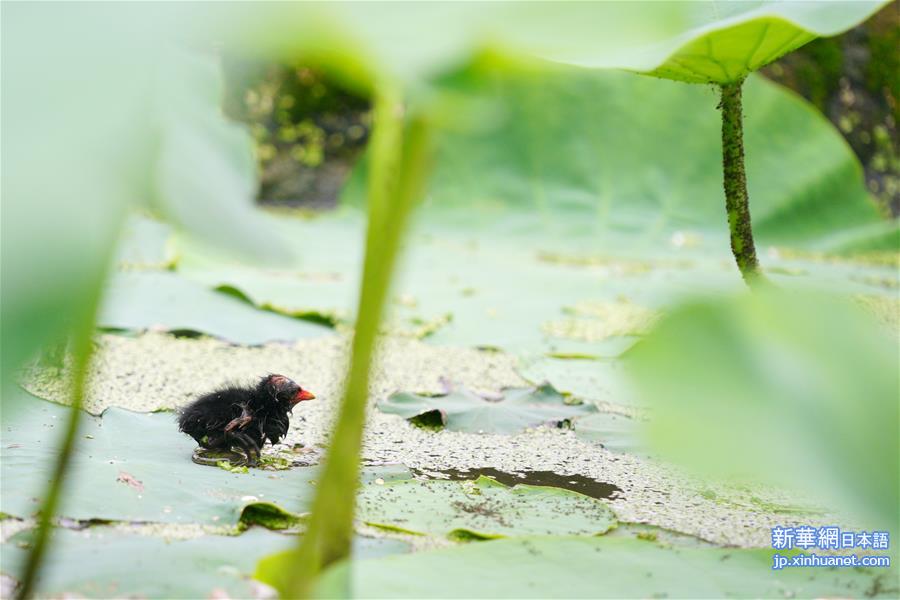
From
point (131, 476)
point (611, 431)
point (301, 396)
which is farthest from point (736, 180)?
point (131, 476)

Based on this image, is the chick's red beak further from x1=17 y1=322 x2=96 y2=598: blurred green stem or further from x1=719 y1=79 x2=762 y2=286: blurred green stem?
x1=17 y1=322 x2=96 y2=598: blurred green stem

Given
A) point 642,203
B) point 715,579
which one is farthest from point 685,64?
point 642,203

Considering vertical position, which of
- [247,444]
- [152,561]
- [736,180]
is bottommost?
[152,561]

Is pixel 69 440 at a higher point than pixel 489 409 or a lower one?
lower

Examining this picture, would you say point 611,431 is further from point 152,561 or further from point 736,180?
point 152,561

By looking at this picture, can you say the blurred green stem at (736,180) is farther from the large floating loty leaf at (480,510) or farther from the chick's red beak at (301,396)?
the chick's red beak at (301,396)
